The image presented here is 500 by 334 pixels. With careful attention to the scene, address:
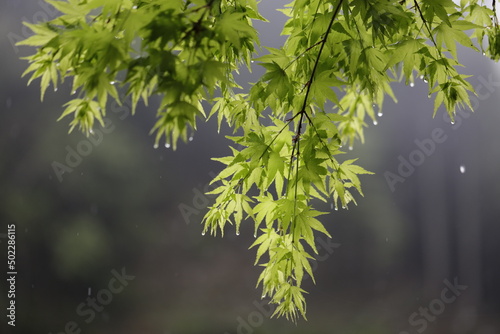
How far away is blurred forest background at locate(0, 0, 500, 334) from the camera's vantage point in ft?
11.8

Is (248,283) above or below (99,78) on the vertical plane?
below

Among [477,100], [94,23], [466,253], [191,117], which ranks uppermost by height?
[477,100]

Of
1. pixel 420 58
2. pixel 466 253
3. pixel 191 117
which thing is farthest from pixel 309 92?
pixel 466 253

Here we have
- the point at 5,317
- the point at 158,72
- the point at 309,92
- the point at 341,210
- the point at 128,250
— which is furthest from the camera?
the point at 341,210

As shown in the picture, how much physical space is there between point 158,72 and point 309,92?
1.34ft

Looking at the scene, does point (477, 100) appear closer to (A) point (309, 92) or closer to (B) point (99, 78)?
(A) point (309, 92)

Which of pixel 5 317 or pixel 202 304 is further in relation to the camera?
pixel 202 304

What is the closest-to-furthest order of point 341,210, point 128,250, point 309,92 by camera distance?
point 309,92
point 128,250
point 341,210

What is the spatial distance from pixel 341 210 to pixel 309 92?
10.4 ft

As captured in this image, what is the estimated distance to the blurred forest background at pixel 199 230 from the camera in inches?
142

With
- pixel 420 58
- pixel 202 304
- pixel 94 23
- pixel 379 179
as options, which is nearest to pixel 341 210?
pixel 379 179

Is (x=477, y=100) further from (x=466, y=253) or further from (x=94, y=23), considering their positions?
(x=94, y=23)

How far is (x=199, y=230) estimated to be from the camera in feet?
12.5

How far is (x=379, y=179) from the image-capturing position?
→ 4105 millimetres
